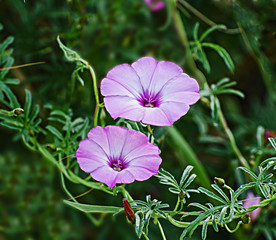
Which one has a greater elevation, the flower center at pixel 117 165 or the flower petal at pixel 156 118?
the flower petal at pixel 156 118

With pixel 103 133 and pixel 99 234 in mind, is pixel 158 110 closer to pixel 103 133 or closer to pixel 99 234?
pixel 103 133

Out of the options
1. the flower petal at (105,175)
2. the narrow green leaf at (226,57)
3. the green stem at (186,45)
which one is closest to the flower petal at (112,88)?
the flower petal at (105,175)

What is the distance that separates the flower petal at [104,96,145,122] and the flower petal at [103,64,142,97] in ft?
0.09

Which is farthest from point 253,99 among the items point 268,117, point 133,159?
point 133,159

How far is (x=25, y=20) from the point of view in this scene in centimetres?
103

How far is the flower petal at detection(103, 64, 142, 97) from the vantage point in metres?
0.56

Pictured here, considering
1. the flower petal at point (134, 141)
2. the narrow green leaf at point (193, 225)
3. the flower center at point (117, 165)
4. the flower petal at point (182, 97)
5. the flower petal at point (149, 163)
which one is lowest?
the narrow green leaf at point (193, 225)

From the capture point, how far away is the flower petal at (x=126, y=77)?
560 mm

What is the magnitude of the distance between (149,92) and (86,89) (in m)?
0.38

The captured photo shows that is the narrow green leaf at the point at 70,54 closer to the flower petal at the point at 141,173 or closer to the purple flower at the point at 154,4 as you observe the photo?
the flower petal at the point at 141,173

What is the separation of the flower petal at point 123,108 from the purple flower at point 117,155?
26 millimetres

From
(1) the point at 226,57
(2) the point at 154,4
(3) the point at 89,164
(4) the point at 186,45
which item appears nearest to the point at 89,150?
(3) the point at 89,164

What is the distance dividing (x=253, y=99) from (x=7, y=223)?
953 mm

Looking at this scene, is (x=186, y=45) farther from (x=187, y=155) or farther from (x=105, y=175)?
(x=105, y=175)
